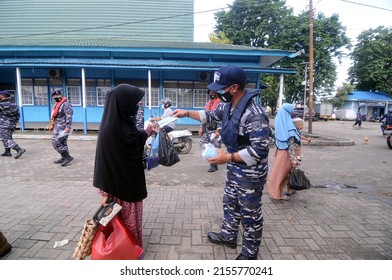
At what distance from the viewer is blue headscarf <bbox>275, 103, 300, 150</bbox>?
4023 millimetres

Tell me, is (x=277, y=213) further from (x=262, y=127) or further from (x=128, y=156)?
(x=128, y=156)

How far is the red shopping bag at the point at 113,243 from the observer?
2.05 meters

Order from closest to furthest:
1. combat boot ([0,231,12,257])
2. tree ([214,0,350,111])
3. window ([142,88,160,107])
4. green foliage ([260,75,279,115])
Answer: combat boot ([0,231,12,257]) → window ([142,88,160,107]) → tree ([214,0,350,111]) → green foliage ([260,75,279,115])

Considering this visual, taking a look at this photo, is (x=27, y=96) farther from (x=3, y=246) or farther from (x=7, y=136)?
(x=3, y=246)

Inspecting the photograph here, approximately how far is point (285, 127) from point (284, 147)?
0.34 m

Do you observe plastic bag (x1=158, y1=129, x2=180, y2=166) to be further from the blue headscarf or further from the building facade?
the building facade

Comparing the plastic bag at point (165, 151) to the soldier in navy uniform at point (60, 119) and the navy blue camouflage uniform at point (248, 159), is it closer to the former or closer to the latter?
the navy blue camouflage uniform at point (248, 159)

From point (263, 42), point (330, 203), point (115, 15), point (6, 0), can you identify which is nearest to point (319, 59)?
point (263, 42)

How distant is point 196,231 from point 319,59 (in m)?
29.0

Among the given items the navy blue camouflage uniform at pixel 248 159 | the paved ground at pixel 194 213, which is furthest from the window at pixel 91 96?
the navy blue camouflage uniform at pixel 248 159

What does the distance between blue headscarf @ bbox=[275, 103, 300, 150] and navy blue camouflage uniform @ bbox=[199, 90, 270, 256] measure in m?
1.85

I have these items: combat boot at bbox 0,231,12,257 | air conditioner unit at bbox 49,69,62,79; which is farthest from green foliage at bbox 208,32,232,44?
combat boot at bbox 0,231,12,257

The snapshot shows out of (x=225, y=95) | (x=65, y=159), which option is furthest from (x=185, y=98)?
(x=225, y=95)

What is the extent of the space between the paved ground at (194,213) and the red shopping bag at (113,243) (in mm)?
524
